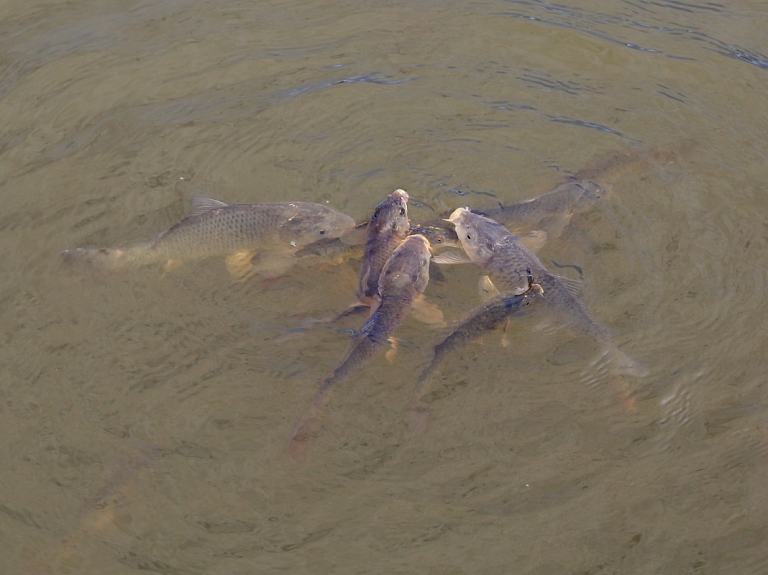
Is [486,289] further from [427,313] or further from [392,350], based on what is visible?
[392,350]

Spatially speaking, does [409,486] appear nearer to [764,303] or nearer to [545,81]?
[764,303]

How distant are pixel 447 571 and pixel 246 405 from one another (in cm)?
153

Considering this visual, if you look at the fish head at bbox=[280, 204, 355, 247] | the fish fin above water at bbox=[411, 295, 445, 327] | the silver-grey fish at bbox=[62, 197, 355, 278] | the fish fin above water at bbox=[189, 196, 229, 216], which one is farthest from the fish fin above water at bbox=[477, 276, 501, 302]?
the fish fin above water at bbox=[189, 196, 229, 216]

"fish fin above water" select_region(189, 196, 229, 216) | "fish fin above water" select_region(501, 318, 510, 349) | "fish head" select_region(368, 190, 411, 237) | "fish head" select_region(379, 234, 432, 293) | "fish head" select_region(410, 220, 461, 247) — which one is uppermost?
"fish fin above water" select_region(189, 196, 229, 216)

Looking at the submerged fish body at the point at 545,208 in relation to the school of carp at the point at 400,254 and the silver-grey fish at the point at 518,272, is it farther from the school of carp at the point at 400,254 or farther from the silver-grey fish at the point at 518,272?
the silver-grey fish at the point at 518,272

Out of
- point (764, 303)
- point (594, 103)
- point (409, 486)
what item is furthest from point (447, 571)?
point (594, 103)

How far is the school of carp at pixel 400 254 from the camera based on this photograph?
4.96 meters

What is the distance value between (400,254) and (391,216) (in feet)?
1.19

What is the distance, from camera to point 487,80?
7555 mm

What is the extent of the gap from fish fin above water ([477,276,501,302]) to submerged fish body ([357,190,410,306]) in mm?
655

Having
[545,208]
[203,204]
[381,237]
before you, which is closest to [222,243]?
[203,204]

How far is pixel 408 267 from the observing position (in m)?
5.42

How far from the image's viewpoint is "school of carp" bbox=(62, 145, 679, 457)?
496cm

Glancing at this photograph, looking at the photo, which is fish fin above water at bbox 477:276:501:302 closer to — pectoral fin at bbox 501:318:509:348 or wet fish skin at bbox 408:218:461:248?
pectoral fin at bbox 501:318:509:348
